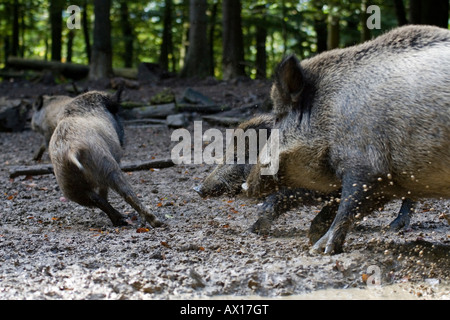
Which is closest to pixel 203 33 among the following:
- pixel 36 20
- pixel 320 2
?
pixel 320 2

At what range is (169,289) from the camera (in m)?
3.34

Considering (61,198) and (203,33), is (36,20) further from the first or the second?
(61,198)

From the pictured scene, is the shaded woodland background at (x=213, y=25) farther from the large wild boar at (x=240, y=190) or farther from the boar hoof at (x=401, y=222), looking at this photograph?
the boar hoof at (x=401, y=222)

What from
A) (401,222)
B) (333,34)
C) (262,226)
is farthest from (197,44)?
(401,222)

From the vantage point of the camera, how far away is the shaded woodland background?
46.1 ft

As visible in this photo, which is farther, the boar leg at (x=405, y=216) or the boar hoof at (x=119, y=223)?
the boar hoof at (x=119, y=223)

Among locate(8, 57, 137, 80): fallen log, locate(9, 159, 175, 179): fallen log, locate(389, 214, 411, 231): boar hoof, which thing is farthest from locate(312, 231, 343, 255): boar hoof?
locate(8, 57, 137, 80): fallen log

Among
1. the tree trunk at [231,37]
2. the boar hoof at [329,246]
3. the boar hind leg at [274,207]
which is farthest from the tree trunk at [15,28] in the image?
the boar hoof at [329,246]

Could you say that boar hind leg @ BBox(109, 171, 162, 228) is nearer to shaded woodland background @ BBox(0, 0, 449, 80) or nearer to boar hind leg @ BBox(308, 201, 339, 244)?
boar hind leg @ BBox(308, 201, 339, 244)

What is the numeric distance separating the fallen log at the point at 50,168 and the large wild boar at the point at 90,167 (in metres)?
1.92

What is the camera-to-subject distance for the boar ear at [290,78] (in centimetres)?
418

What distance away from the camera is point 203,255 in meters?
4.04

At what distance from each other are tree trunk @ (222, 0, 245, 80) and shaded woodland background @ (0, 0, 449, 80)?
0.02m
